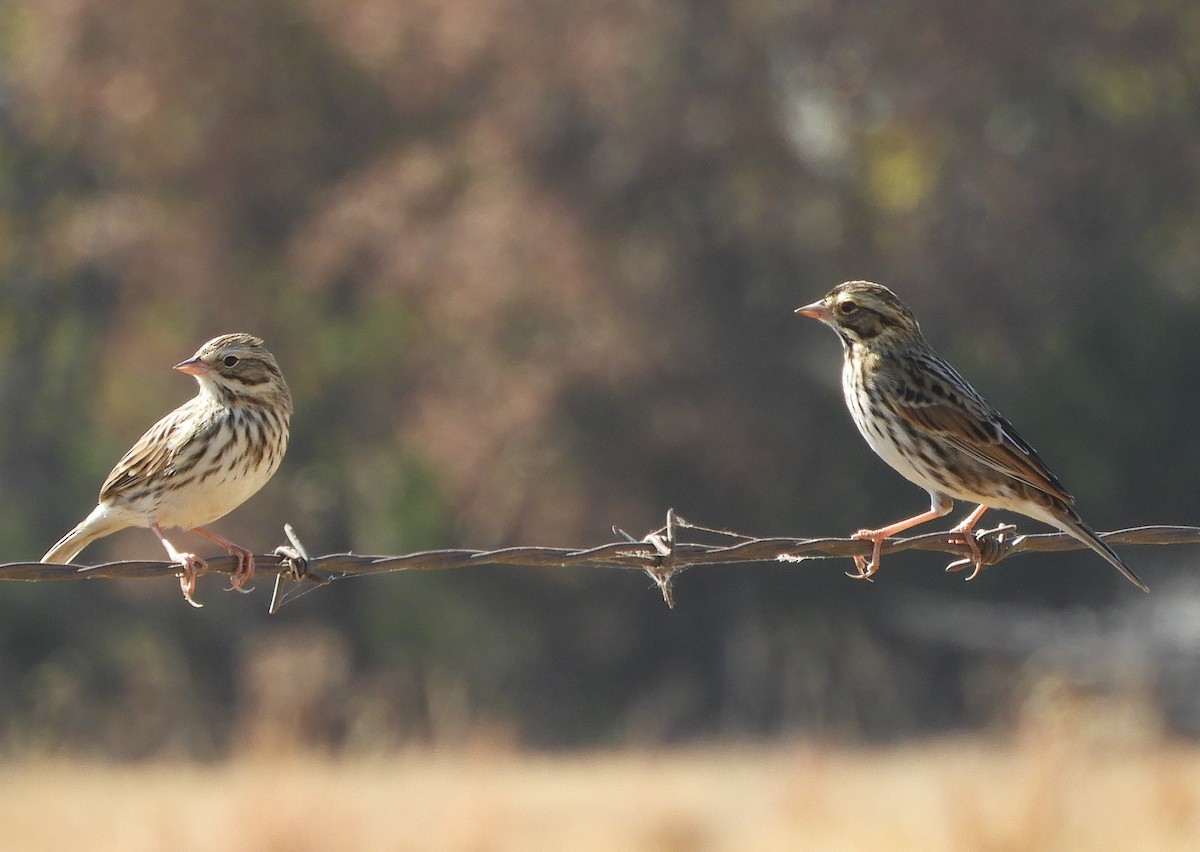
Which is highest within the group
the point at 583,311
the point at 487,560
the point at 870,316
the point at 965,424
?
the point at 583,311

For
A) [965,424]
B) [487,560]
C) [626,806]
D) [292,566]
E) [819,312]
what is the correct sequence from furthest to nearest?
1. [626,806]
2. [819,312]
3. [965,424]
4. [487,560]
5. [292,566]

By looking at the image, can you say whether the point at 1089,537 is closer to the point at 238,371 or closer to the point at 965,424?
the point at 965,424

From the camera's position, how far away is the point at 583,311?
95.2 feet

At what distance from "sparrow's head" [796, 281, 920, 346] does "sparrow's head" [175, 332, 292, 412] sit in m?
2.23

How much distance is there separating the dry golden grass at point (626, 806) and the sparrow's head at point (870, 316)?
586cm

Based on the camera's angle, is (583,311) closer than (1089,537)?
No

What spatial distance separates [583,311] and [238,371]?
2086cm

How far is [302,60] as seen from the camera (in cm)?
3266

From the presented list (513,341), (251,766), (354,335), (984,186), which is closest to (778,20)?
(984,186)

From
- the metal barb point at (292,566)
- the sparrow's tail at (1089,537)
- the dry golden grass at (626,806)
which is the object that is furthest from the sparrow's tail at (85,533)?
the dry golden grass at (626,806)

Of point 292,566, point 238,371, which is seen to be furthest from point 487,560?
point 238,371

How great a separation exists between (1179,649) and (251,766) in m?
15.5

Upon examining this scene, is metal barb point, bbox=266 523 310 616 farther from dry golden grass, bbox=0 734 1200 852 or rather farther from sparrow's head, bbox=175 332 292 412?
dry golden grass, bbox=0 734 1200 852

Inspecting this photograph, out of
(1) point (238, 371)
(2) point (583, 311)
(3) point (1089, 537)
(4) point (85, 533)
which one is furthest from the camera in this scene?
(2) point (583, 311)
